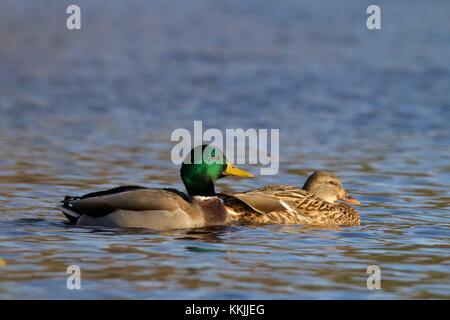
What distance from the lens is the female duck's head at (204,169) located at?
12.8 metres

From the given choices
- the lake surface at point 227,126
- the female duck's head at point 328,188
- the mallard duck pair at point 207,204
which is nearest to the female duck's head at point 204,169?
the mallard duck pair at point 207,204

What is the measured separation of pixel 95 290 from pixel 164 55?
20.2 metres

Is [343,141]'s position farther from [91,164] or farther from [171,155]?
[91,164]

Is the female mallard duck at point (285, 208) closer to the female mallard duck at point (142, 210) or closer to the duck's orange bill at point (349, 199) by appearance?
the duck's orange bill at point (349, 199)

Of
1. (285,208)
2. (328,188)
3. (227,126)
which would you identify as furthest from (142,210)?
(227,126)

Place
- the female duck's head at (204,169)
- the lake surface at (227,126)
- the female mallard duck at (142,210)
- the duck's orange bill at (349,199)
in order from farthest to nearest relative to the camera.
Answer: the duck's orange bill at (349,199), the female duck's head at (204,169), the female mallard duck at (142,210), the lake surface at (227,126)

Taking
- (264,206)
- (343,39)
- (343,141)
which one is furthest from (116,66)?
(264,206)

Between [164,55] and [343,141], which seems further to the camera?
[164,55]

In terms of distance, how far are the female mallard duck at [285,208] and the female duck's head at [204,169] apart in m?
0.32

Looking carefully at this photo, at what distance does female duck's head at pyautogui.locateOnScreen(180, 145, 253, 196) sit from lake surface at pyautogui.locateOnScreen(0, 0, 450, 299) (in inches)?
25.5

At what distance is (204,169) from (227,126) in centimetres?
763

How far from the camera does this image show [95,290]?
30.4 feet

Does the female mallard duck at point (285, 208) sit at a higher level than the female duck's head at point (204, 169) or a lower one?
lower

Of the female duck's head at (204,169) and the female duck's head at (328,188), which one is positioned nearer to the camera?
the female duck's head at (204,169)
